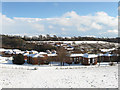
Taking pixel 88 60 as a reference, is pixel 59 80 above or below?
above

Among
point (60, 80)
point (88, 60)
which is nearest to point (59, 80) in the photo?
point (60, 80)

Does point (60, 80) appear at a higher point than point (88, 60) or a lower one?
higher

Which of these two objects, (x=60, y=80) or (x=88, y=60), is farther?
(x=88, y=60)

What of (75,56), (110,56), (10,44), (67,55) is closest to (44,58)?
(67,55)

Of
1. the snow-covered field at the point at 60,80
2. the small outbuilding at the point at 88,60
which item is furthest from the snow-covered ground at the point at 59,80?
the small outbuilding at the point at 88,60

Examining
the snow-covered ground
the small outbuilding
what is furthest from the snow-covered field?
the small outbuilding

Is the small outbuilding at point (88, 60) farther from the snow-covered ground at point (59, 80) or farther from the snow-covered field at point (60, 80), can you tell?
the snow-covered field at point (60, 80)

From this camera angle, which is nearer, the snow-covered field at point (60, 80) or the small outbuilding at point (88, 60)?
the snow-covered field at point (60, 80)

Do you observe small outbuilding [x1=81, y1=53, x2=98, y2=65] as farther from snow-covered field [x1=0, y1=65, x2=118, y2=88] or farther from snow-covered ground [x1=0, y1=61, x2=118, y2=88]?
snow-covered field [x1=0, y1=65, x2=118, y2=88]

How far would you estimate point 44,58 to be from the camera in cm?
2997

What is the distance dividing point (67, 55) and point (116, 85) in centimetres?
2019

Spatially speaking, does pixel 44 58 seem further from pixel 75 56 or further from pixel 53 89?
pixel 53 89

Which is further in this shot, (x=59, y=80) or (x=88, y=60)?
(x=88, y=60)

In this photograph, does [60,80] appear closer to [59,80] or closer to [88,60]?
[59,80]
